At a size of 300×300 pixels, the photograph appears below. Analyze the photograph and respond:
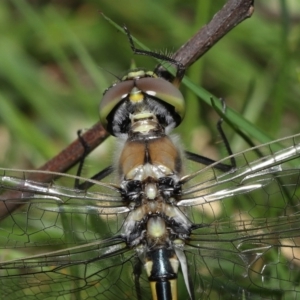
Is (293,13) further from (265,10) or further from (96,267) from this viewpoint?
(96,267)

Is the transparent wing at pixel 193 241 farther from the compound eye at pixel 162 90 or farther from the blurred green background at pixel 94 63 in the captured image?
the blurred green background at pixel 94 63

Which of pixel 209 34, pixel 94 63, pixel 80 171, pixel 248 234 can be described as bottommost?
pixel 248 234

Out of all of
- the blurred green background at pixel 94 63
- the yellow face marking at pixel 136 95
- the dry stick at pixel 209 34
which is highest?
the blurred green background at pixel 94 63

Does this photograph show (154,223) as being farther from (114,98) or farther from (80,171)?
(80,171)

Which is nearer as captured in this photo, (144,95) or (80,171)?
(144,95)

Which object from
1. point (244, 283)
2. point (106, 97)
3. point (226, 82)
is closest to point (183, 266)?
point (244, 283)

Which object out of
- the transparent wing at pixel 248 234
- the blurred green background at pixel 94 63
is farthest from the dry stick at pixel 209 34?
the blurred green background at pixel 94 63

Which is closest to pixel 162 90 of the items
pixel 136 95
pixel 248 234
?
pixel 136 95
